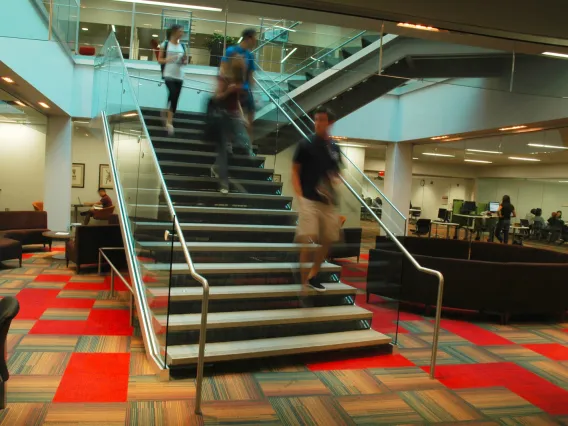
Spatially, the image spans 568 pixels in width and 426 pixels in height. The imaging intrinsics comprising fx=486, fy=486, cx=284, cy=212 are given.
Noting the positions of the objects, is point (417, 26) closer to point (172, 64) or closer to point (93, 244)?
point (172, 64)

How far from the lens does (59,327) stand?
525cm

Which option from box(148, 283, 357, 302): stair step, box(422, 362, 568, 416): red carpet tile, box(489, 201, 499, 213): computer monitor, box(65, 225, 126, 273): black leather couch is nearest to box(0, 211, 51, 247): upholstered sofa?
box(65, 225, 126, 273): black leather couch

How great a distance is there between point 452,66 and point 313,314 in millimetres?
2769

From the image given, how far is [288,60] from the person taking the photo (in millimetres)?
5289

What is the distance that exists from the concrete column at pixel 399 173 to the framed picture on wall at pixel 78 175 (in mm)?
9159

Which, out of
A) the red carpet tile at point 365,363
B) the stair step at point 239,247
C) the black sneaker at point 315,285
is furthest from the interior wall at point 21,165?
the red carpet tile at point 365,363

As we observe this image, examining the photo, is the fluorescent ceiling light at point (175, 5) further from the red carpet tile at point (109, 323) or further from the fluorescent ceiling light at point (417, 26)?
the red carpet tile at point (109, 323)

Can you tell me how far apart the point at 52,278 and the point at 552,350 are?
7.14 meters

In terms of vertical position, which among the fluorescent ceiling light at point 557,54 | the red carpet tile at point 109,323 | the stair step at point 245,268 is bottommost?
the red carpet tile at point 109,323

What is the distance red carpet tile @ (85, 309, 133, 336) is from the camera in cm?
516

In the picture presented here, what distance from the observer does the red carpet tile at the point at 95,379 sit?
11.6ft

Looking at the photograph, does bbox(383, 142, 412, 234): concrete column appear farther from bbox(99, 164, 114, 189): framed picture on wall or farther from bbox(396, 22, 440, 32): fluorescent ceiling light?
bbox(99, 164, 114, 189): framed picture on wall

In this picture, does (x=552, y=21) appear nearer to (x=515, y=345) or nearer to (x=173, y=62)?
(x=515, y=345)

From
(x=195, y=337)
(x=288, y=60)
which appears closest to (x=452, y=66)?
(x=288, y=60)
